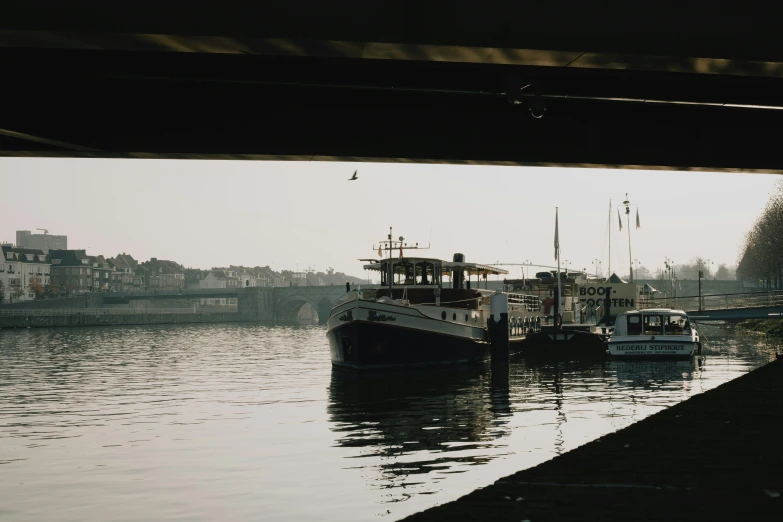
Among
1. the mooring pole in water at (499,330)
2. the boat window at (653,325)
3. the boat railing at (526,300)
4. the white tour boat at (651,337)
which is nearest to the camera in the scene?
the mooring pole in water at (499,330)

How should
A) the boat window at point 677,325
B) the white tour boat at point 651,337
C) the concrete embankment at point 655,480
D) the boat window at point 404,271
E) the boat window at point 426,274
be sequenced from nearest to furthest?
1. the concrete embankment at point 655,480
2. the white tour boat at point 651,337
3. the boat window at point 426,274
4. the boat window at point 404,271
5. the boat window at point 677,325

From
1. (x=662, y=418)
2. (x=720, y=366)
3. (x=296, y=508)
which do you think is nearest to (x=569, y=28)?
(x=662, y=418)

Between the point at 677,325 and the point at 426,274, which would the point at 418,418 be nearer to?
the point at 426,274

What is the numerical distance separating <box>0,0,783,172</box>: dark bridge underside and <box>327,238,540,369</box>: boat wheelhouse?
25992 millimetres

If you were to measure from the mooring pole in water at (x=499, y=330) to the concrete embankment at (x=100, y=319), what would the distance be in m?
120

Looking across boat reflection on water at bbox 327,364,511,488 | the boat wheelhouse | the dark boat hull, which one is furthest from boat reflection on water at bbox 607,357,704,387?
the dark boat hull

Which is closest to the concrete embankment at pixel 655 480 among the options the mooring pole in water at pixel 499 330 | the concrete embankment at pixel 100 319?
the mooring pole in water at pixel 499 330

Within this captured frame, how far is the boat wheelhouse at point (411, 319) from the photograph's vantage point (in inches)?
1667

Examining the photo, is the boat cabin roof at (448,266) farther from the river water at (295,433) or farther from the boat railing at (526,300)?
the river water at (295,433)

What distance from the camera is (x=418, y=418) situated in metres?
26.1

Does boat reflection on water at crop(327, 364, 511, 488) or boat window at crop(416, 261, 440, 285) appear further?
boat window at crop(416, 261, 440, 285)

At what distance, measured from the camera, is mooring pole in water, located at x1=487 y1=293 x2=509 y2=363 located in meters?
45.2

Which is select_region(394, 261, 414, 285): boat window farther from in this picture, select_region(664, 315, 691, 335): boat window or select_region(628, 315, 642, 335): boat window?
select_region(664, 315, 691, 335): boat window

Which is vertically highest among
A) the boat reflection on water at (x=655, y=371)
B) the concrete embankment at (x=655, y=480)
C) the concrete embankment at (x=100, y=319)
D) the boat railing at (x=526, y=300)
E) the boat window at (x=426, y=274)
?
the boat window at (x=426, y=274)
